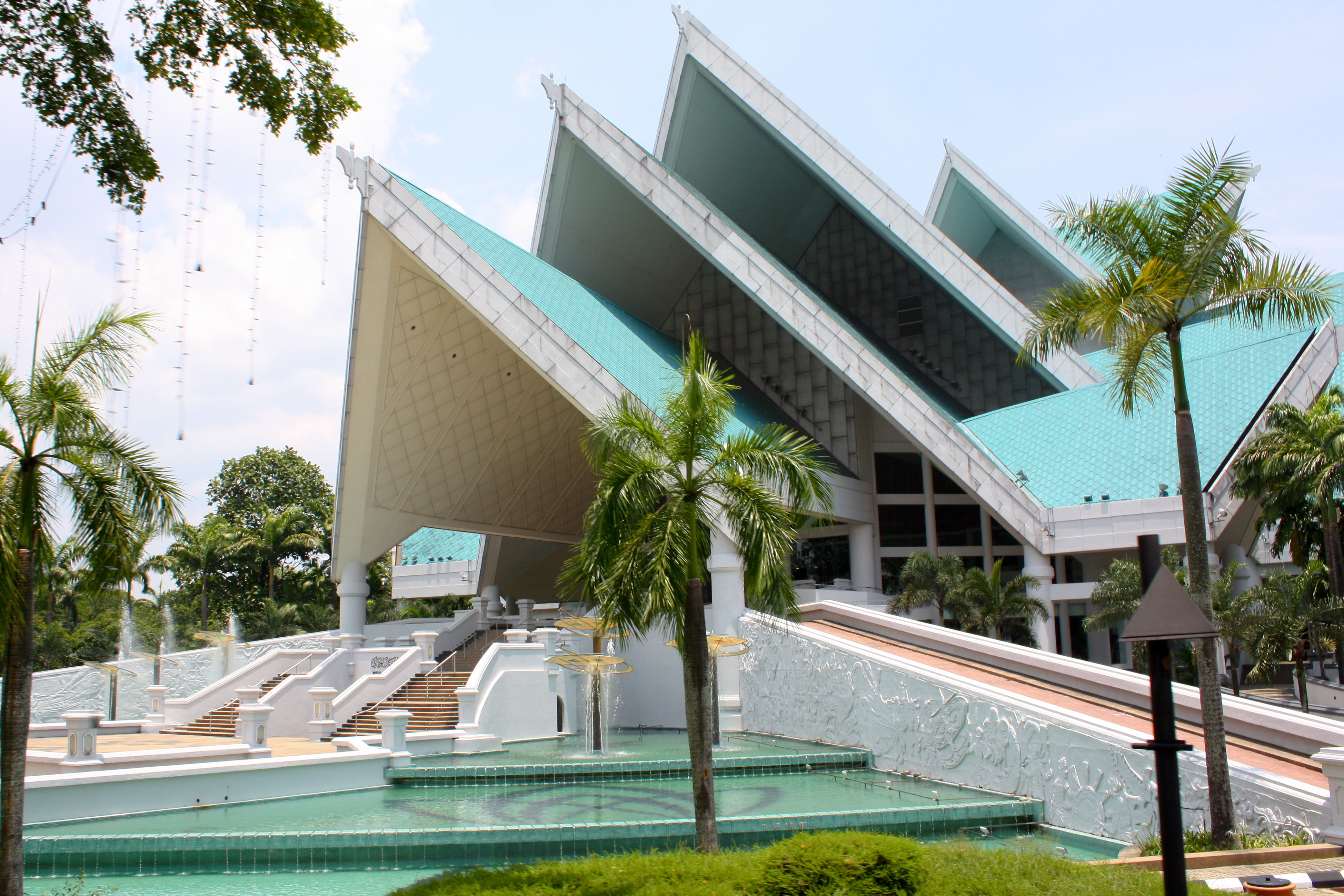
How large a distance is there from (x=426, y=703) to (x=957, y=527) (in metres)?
16.5

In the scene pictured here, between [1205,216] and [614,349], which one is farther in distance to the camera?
[614,349]

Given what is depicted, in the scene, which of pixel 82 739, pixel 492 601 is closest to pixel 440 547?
pixel 492 601

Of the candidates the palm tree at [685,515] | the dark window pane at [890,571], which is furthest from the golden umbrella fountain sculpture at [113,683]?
the dark window pane at [890,571]

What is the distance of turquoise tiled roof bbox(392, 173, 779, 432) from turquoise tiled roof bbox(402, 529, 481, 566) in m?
11.2

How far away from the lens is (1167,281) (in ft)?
32.0

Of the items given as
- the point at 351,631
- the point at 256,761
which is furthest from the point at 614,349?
the point at 256,761

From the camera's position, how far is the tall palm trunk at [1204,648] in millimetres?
8617

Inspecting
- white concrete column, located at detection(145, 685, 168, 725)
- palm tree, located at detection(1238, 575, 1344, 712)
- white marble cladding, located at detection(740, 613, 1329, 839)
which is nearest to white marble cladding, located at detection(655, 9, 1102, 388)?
palm tree, located at detection(1238, 575, 1344, 712)

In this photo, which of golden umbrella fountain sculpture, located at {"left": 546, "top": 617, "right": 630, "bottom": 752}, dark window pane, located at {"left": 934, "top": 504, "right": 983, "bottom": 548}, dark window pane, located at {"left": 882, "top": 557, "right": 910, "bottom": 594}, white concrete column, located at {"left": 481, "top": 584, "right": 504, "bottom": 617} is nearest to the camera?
golden umbrella fountain sculpture, located at {"left": 546, "top": 617, "right": 630, "bottom": 752}

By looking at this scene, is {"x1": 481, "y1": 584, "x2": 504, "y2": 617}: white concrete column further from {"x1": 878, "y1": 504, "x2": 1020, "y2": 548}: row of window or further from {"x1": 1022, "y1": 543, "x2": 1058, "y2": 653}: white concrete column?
{"x1": 1022, "y1": 543, "x2": 1058, "y2": 653}: white concrete column

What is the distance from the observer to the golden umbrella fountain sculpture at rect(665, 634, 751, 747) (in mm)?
15461

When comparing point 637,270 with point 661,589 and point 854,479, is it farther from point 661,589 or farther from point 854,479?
point 661,589

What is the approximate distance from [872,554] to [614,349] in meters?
9.40

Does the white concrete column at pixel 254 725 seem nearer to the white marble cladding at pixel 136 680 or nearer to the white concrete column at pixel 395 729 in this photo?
the white concrete column at pixel 395 729
